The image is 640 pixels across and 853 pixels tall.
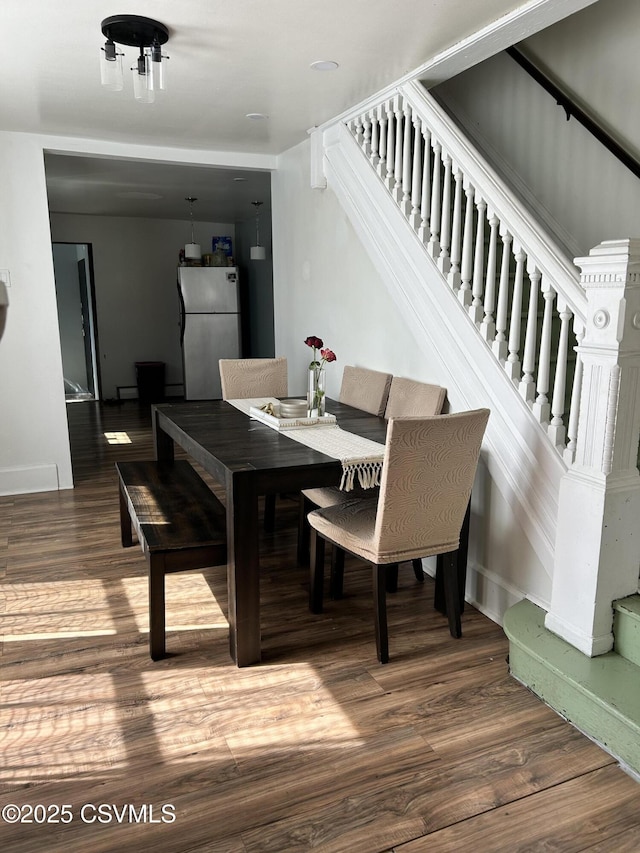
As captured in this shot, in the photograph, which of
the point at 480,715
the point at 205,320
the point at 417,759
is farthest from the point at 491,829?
the point at 205,320

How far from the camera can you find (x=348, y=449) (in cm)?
259

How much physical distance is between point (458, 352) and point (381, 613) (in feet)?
4.04

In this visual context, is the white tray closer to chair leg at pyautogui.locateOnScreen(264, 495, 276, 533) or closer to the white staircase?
the white staircase

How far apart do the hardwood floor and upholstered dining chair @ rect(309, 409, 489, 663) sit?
299 mm

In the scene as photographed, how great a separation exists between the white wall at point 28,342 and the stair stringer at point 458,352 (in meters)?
2.08

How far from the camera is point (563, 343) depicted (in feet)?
7.55

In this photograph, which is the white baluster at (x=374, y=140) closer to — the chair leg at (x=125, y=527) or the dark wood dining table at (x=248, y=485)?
the dark wood dining table at (x=248, y=485)

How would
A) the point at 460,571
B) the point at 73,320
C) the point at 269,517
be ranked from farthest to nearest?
1. the point at 73,320
2. the point at 269,517
3. the point at 460,571

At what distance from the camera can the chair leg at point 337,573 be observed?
285 centimetres

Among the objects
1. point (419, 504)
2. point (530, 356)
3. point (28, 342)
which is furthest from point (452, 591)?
point (28, 342)

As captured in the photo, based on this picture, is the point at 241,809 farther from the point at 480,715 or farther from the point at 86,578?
the point at 86,578

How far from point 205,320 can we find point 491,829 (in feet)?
24.7

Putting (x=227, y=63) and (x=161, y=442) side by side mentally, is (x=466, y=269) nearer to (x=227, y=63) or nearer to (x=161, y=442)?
(x=227, y=63)

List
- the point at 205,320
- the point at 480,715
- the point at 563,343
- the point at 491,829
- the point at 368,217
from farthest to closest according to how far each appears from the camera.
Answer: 1. the point at 205,320
2. the point at 368,217
3. the point at 563,343
4. the point at 480,715
5. the point at 491,829
